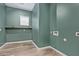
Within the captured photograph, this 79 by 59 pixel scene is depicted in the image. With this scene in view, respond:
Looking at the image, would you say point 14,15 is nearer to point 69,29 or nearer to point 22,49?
point 22,49

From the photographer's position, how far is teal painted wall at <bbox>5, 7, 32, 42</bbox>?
1.42m

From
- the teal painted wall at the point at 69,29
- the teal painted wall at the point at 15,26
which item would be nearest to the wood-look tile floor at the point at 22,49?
the teal painted wall at the point at 15,26

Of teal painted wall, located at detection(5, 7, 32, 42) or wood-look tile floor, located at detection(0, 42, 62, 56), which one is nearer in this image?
wood-look tile floor, located at detection(0, 42, 62, 56)

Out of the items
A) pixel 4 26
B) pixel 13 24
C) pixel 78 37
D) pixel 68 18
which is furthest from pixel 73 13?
pixel 4 26

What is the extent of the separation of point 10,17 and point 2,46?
0.53 m

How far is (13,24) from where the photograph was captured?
1.46m

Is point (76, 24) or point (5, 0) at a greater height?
point (5, 0)

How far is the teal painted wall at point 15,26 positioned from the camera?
1.42 metres

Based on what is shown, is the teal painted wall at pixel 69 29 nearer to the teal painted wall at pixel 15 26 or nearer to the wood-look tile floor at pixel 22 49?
the wood-look tile floor at pixel 22 49

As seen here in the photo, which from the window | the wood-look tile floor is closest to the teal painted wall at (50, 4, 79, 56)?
the wood-look tile floor

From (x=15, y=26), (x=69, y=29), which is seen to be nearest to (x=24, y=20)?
(x=15, y=26)

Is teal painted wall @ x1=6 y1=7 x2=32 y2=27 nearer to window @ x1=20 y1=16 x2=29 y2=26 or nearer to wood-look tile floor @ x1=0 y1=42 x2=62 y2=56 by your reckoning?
window @ x1=20 y1=16 x2=29 y2=26

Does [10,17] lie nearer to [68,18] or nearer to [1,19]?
[1,19]

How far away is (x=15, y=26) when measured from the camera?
4.86ft
